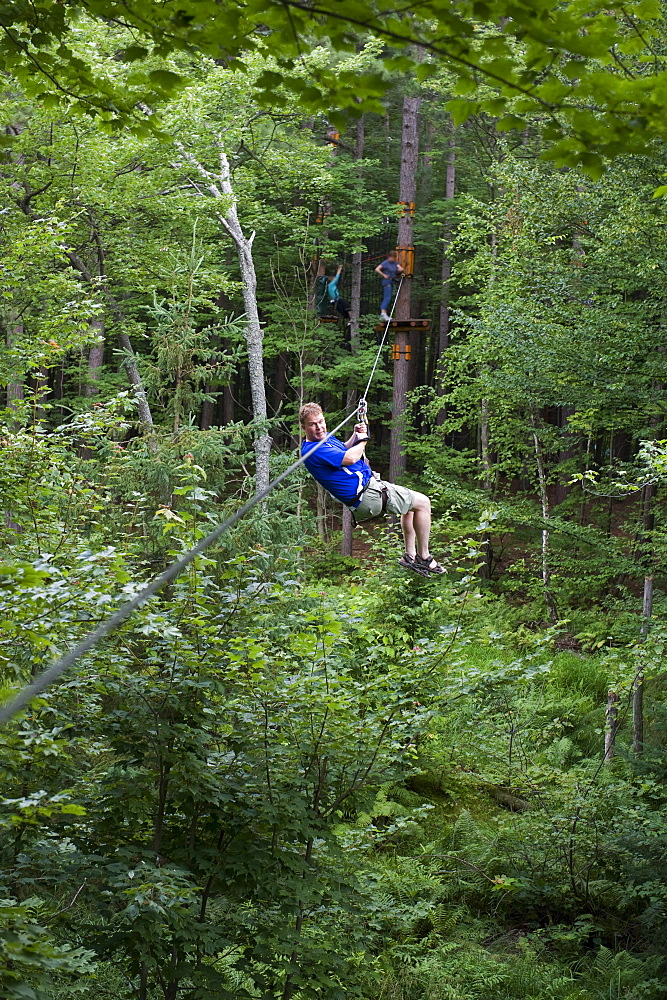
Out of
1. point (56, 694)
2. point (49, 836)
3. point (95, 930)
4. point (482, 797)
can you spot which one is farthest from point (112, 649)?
point (482, 797)

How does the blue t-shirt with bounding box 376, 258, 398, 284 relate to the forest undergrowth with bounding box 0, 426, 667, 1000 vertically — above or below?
above

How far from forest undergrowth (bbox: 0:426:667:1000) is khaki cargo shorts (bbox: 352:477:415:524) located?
1.05m

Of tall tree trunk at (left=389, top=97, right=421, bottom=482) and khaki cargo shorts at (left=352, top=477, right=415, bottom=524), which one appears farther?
tall tree trunk at (left=389, top=97, right=421, bottom=482)

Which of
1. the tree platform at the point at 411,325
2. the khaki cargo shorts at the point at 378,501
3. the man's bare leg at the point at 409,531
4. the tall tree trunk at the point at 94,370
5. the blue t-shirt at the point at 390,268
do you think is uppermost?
the blue t-shirt at the point at 390,268

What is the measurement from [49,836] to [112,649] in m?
0.93

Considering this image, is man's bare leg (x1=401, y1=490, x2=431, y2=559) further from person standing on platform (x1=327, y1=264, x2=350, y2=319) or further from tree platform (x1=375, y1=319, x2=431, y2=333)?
person standing on platform (x1=327, y1=264, x2=350, y2=319)

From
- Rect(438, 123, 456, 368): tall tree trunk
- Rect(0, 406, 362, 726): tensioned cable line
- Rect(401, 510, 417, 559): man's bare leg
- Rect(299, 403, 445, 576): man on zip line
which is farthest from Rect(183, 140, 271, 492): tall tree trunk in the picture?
Rect(0, 406, 362, 726): tensioned cable line

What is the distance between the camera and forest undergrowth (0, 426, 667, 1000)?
3.95 m

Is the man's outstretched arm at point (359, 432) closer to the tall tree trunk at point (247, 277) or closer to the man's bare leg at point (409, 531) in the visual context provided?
the man's bare leg at point (409, 531)

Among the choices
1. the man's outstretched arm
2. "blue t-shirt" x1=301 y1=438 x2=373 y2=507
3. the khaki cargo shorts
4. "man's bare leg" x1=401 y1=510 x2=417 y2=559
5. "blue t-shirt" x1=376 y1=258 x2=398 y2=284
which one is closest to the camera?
"blue t-shirt" x1=301 y1=438 x2=373 y2=507

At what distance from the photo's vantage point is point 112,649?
4.52 metres

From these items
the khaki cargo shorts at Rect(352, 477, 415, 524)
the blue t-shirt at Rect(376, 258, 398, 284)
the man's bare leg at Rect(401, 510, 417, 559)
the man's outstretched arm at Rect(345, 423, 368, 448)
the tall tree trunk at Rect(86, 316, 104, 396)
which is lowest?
the tall tree trunk at Rect(86, 316, 104, 396)

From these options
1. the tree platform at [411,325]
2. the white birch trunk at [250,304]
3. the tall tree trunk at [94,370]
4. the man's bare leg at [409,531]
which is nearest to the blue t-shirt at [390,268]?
the tree platform at [411,325]

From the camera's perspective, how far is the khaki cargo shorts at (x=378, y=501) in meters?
6.59
